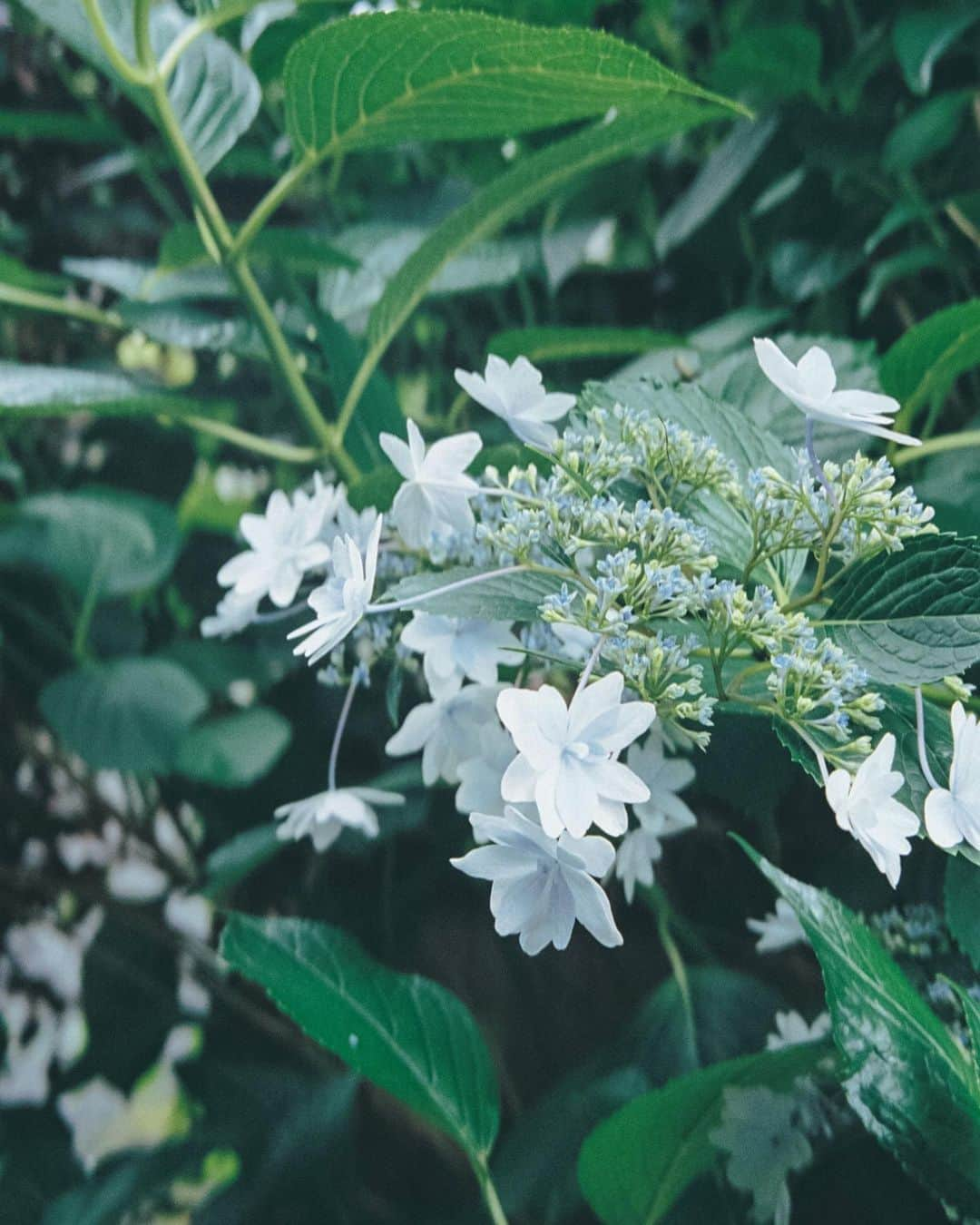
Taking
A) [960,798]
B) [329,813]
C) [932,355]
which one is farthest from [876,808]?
[932,355]

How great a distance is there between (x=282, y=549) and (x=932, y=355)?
0.39 metres

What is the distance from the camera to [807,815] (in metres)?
0.76

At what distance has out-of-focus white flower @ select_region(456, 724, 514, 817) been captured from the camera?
43 centimetres

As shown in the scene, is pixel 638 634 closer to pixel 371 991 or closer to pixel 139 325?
pixel 371 991

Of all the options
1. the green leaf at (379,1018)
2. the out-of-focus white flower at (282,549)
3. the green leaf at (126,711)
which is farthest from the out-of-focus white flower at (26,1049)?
the out-of-focus white flower at (282,549)

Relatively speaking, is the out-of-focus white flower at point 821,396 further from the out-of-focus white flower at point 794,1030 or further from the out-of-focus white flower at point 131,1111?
the out-of-focus white flower at point 131,1111

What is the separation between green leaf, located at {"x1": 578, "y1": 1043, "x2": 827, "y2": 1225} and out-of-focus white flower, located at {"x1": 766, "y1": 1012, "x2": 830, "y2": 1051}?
36 millimetres

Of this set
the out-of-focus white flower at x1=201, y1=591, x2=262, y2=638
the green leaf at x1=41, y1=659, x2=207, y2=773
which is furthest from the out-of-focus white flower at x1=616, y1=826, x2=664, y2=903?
the green leaf at x1=41, y1=659, x2=207, y2=773

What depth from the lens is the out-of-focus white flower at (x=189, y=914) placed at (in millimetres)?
1127

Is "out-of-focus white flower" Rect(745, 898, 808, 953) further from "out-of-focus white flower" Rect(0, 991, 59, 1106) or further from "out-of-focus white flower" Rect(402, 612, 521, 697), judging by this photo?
"out-of-focus white flower" Rect(0, 991, 59, 1106)

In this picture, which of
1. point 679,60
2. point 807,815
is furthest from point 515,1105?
point 679,60

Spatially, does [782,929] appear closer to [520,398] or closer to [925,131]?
[520,398]

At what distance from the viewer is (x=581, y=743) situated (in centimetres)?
36

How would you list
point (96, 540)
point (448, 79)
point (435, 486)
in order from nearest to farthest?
point (435, 486) → point (448, 79) → point (96, 540)
